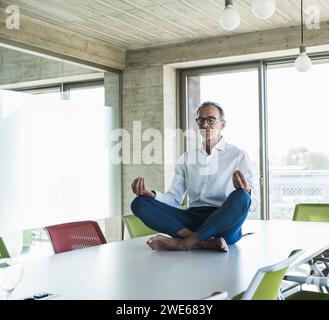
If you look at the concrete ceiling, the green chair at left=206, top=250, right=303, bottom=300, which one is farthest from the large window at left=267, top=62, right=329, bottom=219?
the green chair at left=206, top=250, right=303, bottom=300

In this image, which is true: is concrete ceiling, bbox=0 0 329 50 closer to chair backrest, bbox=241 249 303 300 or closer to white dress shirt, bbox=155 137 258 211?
white dress shirt, bbox=155 137 258 211

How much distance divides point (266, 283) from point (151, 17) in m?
4.62

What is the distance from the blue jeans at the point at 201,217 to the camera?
7.91 feet

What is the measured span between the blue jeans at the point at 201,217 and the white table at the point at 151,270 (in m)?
0.11

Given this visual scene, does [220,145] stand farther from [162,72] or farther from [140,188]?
[162,72]

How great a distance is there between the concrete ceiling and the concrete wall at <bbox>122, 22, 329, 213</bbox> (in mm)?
165

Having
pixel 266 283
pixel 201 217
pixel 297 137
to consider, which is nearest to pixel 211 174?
pixel 201 217

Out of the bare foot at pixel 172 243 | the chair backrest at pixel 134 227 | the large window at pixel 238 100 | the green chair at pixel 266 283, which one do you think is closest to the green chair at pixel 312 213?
the chair backrest at pixel 134 227

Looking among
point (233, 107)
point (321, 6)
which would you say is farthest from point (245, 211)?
point (233, 107)

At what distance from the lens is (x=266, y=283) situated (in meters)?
1.60

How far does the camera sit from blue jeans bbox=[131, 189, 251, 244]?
2.41 meters

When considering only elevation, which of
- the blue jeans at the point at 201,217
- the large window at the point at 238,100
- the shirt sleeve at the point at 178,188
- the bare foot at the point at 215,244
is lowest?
the bare foot at the point at 215,244

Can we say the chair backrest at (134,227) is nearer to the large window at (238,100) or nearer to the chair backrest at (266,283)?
the chair backrest at (266,283)
